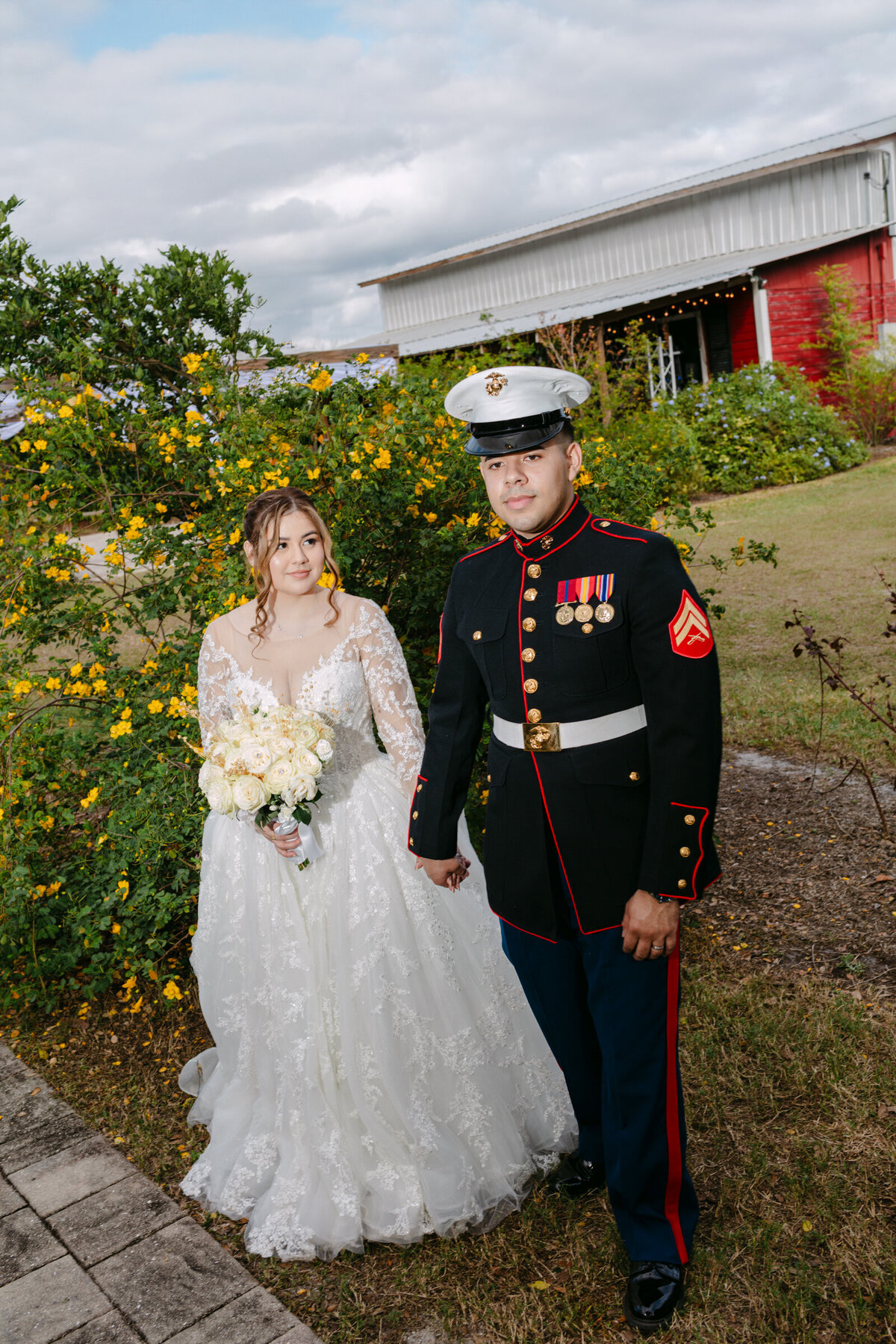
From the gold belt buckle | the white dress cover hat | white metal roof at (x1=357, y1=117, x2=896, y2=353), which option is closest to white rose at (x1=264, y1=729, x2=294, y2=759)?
the gold belt buckle

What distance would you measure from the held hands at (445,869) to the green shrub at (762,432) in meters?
13.7

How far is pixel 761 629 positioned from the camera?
28.0 feet

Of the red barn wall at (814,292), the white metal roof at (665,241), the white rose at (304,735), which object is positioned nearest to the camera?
the white rose at (304,735)

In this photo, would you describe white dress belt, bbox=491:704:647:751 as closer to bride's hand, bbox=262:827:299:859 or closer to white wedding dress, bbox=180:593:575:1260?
white wedding dress, bbox=180:593:575:1260

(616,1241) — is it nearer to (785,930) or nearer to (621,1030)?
(621,1030)

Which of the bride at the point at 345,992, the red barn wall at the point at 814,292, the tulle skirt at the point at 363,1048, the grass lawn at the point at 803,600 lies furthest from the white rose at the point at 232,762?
the red barn wall at the point at 814,292

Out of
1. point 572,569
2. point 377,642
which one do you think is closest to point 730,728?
Answer: point 377,642

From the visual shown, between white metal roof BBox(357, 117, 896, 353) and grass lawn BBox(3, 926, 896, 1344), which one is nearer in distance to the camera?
grass lawn BBox(3, 926, 896, 1344)

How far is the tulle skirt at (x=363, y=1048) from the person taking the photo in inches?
108

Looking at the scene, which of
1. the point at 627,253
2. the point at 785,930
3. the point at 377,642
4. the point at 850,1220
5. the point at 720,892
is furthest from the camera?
the point at 627,253

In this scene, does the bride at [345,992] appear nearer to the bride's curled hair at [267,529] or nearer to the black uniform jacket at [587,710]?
the bride's curled hair at [267,529]

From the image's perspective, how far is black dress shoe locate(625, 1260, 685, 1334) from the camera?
2.33 m

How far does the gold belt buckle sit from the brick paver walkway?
1.54m

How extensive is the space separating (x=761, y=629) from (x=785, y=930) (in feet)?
15.9
